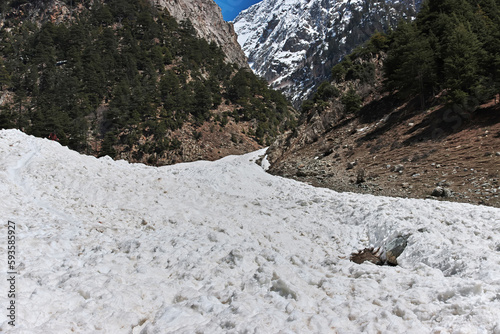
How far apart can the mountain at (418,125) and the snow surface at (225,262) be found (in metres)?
4.46

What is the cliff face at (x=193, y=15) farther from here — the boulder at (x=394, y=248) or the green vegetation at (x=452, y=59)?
the boulder at (x=394, y=248)

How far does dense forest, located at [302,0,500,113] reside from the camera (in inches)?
749

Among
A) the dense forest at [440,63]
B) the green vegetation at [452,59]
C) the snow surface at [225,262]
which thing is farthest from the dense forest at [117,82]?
the snow surface at [225,262]

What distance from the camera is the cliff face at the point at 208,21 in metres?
98.8

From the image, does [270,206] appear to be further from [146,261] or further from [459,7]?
[459,7]

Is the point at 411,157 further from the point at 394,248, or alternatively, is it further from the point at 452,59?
the point at 394,248

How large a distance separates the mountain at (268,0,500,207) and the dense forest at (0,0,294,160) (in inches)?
1024

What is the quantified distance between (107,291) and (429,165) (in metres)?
16.7

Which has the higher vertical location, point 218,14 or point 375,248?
point 218,14

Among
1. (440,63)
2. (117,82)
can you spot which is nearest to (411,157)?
(440,63)

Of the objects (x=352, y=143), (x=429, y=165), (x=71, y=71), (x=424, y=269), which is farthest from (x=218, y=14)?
(x=424, y=269)

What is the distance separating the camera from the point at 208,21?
11606cm

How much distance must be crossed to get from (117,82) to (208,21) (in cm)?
7269

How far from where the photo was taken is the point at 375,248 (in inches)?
369
